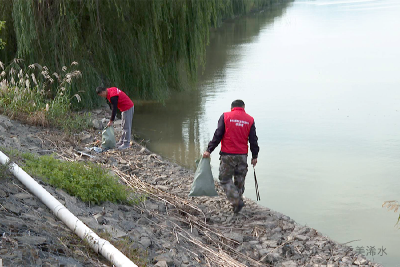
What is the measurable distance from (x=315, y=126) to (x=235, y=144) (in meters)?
6.77

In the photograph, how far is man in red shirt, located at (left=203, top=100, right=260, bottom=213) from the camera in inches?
277

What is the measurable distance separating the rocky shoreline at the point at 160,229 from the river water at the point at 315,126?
1065 mm

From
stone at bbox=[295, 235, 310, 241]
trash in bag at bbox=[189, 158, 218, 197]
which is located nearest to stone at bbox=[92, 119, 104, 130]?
trash in bag at bbox=[189, 158, 218, 197]

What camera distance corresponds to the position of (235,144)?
704 centimetres

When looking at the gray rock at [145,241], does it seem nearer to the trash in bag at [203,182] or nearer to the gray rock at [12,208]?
the gray rock at [12,208]

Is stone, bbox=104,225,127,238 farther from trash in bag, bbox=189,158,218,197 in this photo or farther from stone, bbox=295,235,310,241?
stone, bbox=295,235,310,241

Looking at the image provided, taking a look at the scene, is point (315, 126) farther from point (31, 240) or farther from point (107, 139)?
point (31, 240)

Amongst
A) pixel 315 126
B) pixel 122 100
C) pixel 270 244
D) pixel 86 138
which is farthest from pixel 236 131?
pixel 315 126

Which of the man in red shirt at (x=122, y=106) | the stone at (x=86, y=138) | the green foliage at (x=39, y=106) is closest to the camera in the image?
the man in red shirt at (x=122, y=106)

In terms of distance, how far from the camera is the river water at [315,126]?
840cm

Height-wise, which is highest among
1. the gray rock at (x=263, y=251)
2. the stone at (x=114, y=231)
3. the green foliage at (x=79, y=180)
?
the green foliage at (x=79, y=180)

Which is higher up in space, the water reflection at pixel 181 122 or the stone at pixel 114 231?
the stone at pixel 114 231

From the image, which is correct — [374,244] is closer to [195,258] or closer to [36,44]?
[195,258]

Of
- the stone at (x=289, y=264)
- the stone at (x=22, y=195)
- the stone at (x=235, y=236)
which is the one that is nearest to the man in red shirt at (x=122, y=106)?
the stone at (x=235, y=236)
